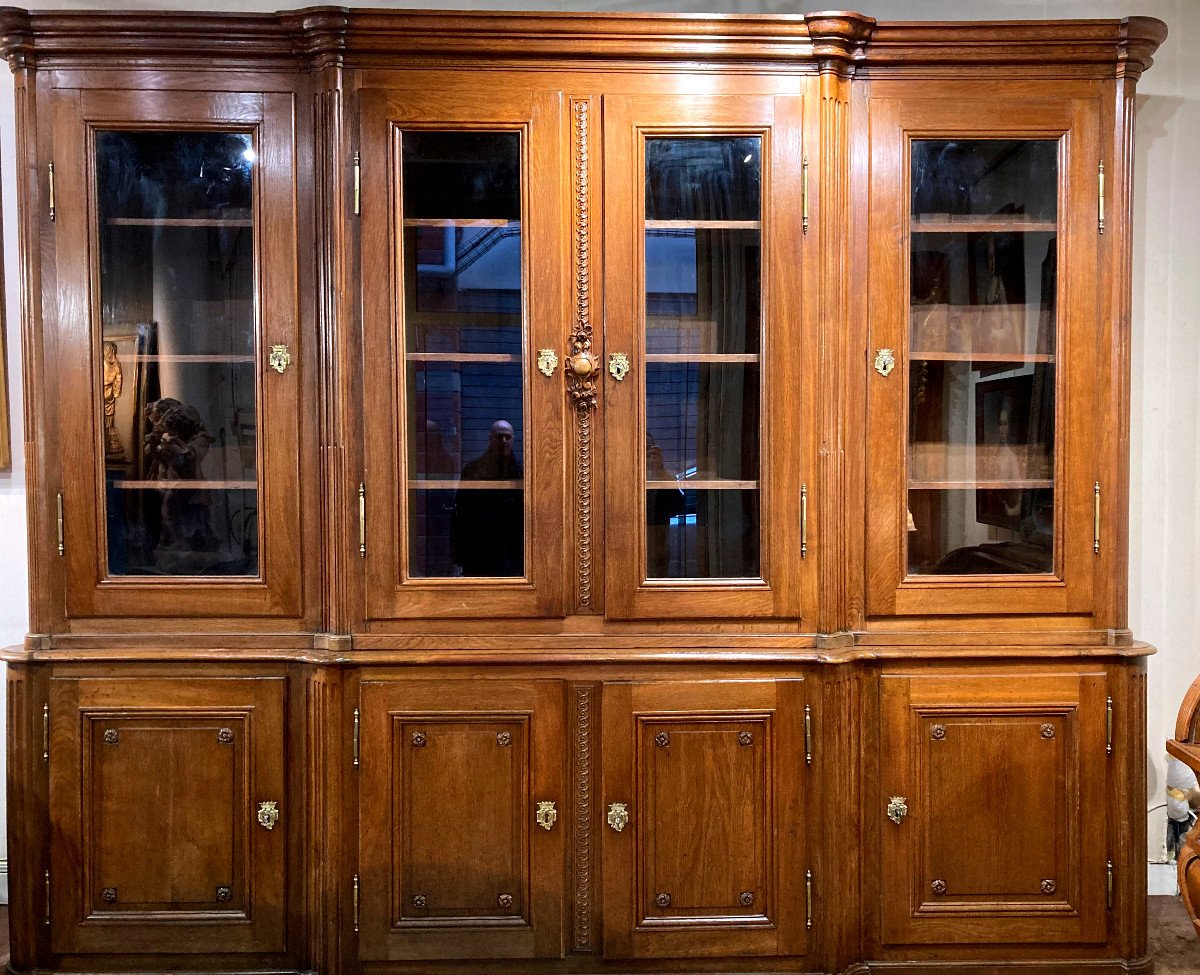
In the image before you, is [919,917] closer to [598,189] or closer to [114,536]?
[598,189]

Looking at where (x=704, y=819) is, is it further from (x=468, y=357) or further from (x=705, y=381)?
(x=468, y=357)

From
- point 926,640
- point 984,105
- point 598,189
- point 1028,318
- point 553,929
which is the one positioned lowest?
point 553,929

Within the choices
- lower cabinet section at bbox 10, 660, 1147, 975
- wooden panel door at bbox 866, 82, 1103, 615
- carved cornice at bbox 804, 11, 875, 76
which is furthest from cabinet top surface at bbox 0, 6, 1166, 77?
lower cabinet section at bbox 10, 660, 1147, 975

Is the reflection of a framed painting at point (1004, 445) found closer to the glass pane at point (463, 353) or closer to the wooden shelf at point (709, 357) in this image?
the wooden shelf at point (709, 357)

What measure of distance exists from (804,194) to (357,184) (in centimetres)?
104

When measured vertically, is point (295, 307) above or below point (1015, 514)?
above

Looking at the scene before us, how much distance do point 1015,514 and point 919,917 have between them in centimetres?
100

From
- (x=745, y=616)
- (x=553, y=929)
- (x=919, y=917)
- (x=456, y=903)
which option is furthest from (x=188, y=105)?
(x=919, y=917)

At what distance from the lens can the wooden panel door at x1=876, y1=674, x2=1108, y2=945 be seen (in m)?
2.20

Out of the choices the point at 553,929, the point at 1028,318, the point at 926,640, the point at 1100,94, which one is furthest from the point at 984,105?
the point at 553,929

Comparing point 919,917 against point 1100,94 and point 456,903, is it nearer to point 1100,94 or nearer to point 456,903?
point 456,903

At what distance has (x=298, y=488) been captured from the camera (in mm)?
2168

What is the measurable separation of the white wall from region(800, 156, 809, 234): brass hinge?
759 millimetres

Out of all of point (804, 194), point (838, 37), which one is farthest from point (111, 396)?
point (838, 37)
